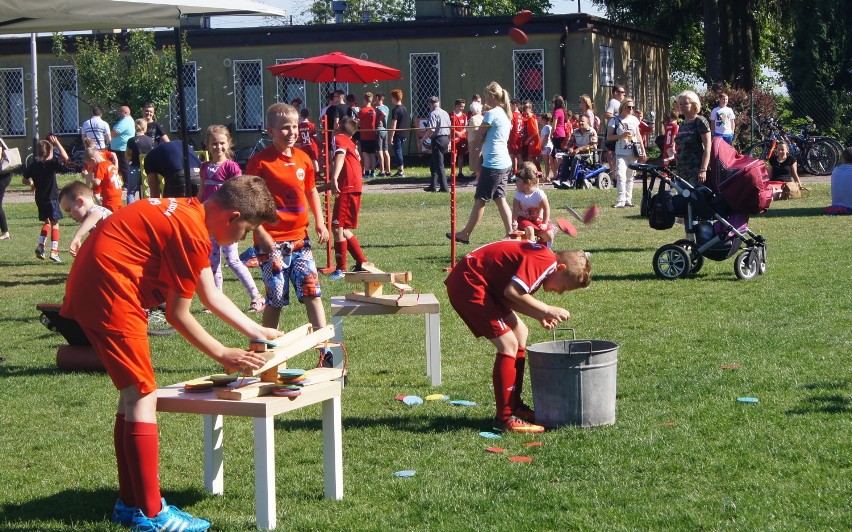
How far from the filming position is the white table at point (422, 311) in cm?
796

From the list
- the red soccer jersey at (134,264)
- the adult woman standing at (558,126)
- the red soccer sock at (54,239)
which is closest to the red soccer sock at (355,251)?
the red soccer sock at (54,239)

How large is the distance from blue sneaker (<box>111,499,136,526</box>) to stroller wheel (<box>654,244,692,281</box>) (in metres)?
8.39

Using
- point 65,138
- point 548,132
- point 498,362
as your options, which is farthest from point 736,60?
point 498,362

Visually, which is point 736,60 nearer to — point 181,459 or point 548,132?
point 548,132

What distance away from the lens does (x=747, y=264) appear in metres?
12.3

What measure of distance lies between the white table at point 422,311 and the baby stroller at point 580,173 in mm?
17360

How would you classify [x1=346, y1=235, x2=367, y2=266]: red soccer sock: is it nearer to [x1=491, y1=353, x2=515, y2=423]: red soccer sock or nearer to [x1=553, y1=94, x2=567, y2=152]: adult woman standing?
[x1=491, y1=353, x2=515, y2=423]: red soccer sock

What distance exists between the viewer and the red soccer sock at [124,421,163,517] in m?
4.97

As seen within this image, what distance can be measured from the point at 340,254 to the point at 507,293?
719cm

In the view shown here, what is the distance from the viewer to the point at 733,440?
6.37m

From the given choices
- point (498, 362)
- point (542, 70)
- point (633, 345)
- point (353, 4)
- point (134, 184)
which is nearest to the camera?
point (498, 362)

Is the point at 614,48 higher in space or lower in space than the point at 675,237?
higher

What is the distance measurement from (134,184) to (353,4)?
67300mm

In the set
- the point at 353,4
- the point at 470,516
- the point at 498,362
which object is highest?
the point at 353,4
